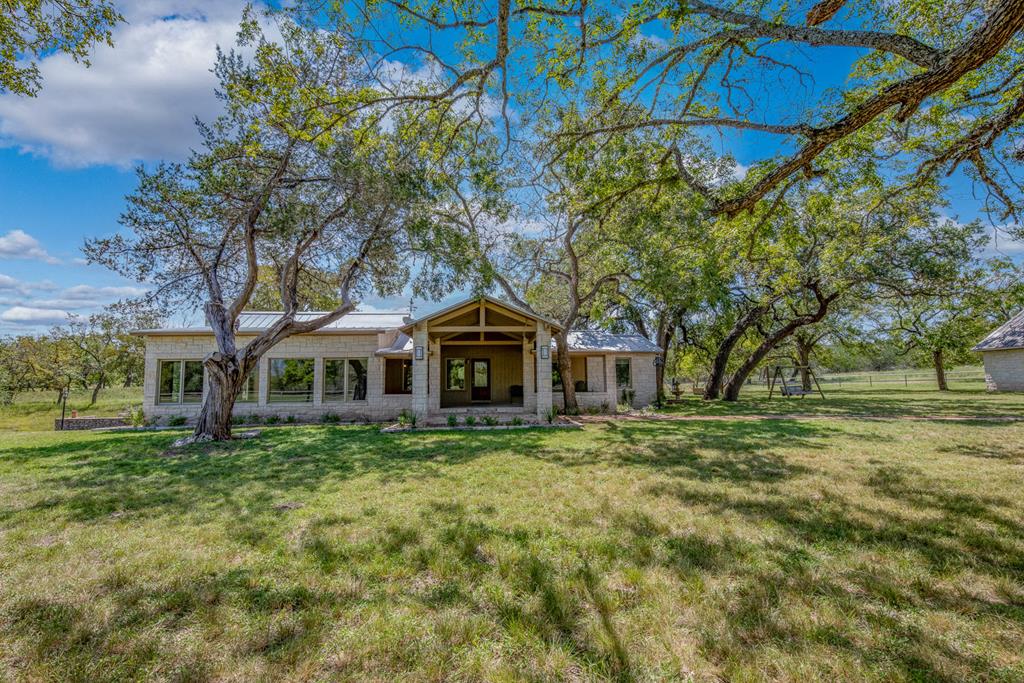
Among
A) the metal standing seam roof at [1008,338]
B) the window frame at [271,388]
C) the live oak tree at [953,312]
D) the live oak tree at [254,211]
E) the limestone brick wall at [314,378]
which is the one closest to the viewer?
the live oak tree at [254,211]

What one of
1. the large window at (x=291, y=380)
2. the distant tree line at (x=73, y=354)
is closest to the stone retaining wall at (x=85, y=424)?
the large window at (x=291, y=380)

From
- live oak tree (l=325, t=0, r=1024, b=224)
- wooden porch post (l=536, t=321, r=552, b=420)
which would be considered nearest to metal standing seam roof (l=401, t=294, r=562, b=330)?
wooden porch post (l=536, t=321, r=552, b=420)

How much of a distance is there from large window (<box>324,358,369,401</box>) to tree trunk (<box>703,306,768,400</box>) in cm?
1660

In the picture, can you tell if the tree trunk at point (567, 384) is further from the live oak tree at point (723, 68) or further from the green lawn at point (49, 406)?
the green lawn at point (49, 406)

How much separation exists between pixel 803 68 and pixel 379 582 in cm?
846

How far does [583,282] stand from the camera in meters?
17.2

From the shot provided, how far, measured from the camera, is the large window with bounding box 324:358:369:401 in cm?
1517

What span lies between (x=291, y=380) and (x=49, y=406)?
18.4 meters

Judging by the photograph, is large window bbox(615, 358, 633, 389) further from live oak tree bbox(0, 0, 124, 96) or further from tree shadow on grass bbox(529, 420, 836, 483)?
live oak tree bbox(0, 0, 124, 96)

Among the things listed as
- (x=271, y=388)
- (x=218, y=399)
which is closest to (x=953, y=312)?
(x=271, y=388)

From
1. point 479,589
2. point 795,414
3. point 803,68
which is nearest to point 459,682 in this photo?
point 479,589

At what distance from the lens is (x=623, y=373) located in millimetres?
19500

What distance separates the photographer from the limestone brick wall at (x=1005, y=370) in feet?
70.0

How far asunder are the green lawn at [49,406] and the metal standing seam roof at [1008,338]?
41.7 meters
